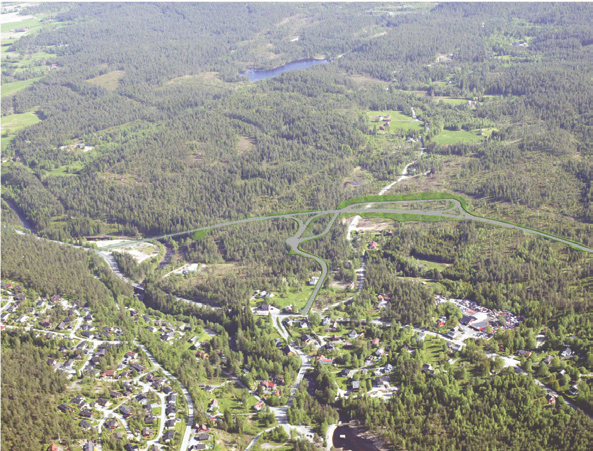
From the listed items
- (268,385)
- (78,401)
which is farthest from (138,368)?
(268,385)

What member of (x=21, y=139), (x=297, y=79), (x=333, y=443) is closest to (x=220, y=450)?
(x=333, y=443)

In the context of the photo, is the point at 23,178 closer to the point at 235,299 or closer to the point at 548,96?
the point at 235,299

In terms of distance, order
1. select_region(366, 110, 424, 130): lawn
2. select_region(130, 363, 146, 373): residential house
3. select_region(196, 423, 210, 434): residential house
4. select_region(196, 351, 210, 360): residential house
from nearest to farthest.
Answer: select_region(196, 423, 210, 434): residential house → select_region(130, 363, 146, 373): residential house → select_region(196, 351, 210, 360): residential house → select_region(366, 110, 424, 130): lawn

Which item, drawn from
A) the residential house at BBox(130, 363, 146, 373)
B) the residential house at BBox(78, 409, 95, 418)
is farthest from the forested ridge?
the residential house at BBox(78, 409, 95, 418)

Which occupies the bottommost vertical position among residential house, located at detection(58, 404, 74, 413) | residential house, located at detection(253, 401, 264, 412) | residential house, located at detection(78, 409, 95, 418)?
residential house, located at detection(253, 401, 264, 412)

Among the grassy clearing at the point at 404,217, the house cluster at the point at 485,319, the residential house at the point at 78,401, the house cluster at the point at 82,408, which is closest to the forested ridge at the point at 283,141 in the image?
the grassy clearing at the point at 404,217

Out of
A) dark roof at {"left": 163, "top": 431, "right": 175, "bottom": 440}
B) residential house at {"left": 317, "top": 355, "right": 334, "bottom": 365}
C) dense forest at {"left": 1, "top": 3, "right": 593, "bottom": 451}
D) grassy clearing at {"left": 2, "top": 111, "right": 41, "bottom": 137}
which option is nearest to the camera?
dark roof at {"left": 163, "top": 431, "right": 175, "bottom": 440}

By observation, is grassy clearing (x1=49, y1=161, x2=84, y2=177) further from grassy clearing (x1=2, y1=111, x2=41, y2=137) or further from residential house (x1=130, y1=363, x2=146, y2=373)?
residential house (x1=130, y1=363, x2=146, y2=373)

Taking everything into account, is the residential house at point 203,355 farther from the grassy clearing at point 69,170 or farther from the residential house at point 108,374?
the grassy clearing at point 69,170
